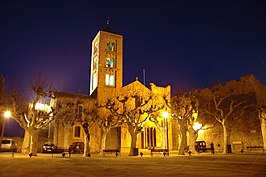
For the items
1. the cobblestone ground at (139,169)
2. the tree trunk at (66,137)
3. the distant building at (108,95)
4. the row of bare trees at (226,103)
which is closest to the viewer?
the cobblestone ground at (139,169)

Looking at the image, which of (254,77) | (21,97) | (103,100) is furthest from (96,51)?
(254,77)

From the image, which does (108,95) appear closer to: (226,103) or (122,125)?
(122,125)

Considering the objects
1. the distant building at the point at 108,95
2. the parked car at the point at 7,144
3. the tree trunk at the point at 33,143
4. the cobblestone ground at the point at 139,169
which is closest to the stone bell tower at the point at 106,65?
the distant building at the point at 108,95

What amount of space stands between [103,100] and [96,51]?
1113 cm

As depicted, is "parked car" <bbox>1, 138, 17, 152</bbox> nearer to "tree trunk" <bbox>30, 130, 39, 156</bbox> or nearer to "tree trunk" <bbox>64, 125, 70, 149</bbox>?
"tree trunk" <bbox>64, 125, 70, 149</bbox>

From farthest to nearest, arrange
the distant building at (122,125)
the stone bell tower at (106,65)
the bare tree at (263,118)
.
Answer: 1. the stone bell tower at (106,65)
2. the distant building at (122,125)
3. the bare tree at (263,118)

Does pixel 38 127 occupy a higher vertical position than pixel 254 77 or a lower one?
lower

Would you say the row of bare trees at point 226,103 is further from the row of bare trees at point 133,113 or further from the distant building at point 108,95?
the distant building at point 108,95

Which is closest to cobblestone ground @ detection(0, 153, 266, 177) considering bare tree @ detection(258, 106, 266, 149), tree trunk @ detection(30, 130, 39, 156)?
tree trunk @ detection(30, 130, 39, 156)

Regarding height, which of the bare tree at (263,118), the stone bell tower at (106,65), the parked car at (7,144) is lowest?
the parked car at (7,144)

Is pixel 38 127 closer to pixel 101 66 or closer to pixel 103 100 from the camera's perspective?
pixel 103 100

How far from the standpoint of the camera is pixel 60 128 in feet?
119

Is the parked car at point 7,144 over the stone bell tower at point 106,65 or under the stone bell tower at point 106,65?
under

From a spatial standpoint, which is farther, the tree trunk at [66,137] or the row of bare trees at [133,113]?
the tree trunk at [66,137]
